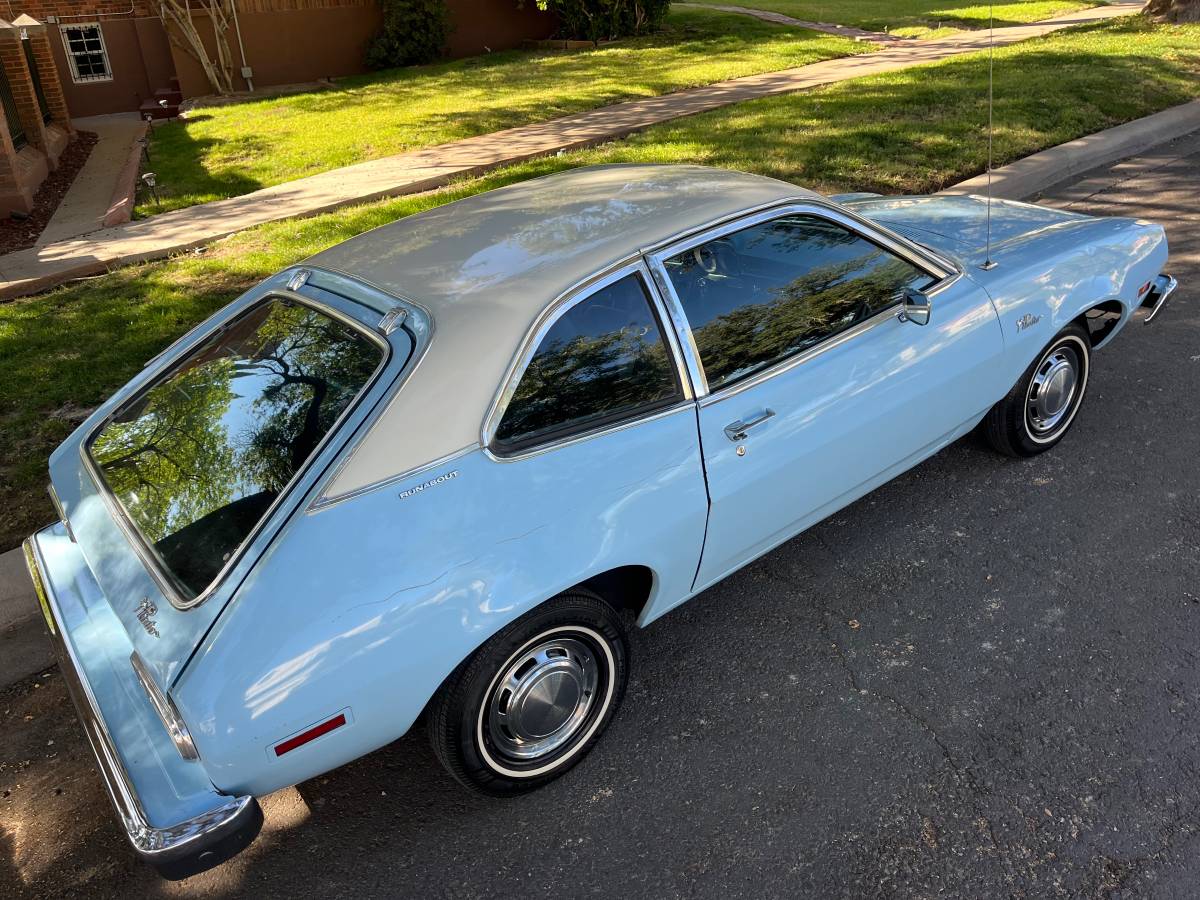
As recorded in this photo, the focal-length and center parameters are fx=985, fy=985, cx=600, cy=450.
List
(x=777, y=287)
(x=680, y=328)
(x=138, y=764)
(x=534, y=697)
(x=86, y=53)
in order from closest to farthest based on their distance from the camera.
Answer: (x=138, y=764) < (x=534, y=697) < (x=680, y=328) < (x=777, y=287) < (x=86, y=53)

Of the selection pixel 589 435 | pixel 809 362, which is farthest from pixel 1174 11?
pixel 589 435

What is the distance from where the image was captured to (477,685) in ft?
8.84

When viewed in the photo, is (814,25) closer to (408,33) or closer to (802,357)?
(408,33)

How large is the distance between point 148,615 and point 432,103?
42.0ft

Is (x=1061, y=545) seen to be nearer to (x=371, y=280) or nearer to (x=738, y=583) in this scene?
(x=738, y=583)

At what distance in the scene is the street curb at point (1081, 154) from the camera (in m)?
8.08

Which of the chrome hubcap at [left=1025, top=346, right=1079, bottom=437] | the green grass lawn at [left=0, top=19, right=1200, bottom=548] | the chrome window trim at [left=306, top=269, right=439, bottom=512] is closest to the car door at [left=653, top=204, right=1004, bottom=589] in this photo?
the chrome hubcap at [left=1025, top=346, right=1079, bottom=437]

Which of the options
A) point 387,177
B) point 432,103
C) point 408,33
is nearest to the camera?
point 387,177

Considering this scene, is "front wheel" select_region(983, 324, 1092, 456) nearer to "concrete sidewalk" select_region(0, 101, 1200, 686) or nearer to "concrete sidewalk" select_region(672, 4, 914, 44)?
"concrete sidewalk" select_region(0, 101, 1200, 686)

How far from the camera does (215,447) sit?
9.66 ft

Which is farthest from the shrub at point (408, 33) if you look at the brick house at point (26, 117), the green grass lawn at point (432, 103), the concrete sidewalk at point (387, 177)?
the concrete sidewalk at point (387, 177)

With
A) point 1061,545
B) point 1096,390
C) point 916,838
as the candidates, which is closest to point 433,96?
point 1096,390

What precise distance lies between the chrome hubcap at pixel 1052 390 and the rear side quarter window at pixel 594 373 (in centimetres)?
207

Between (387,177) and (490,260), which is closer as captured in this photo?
(490,260)
